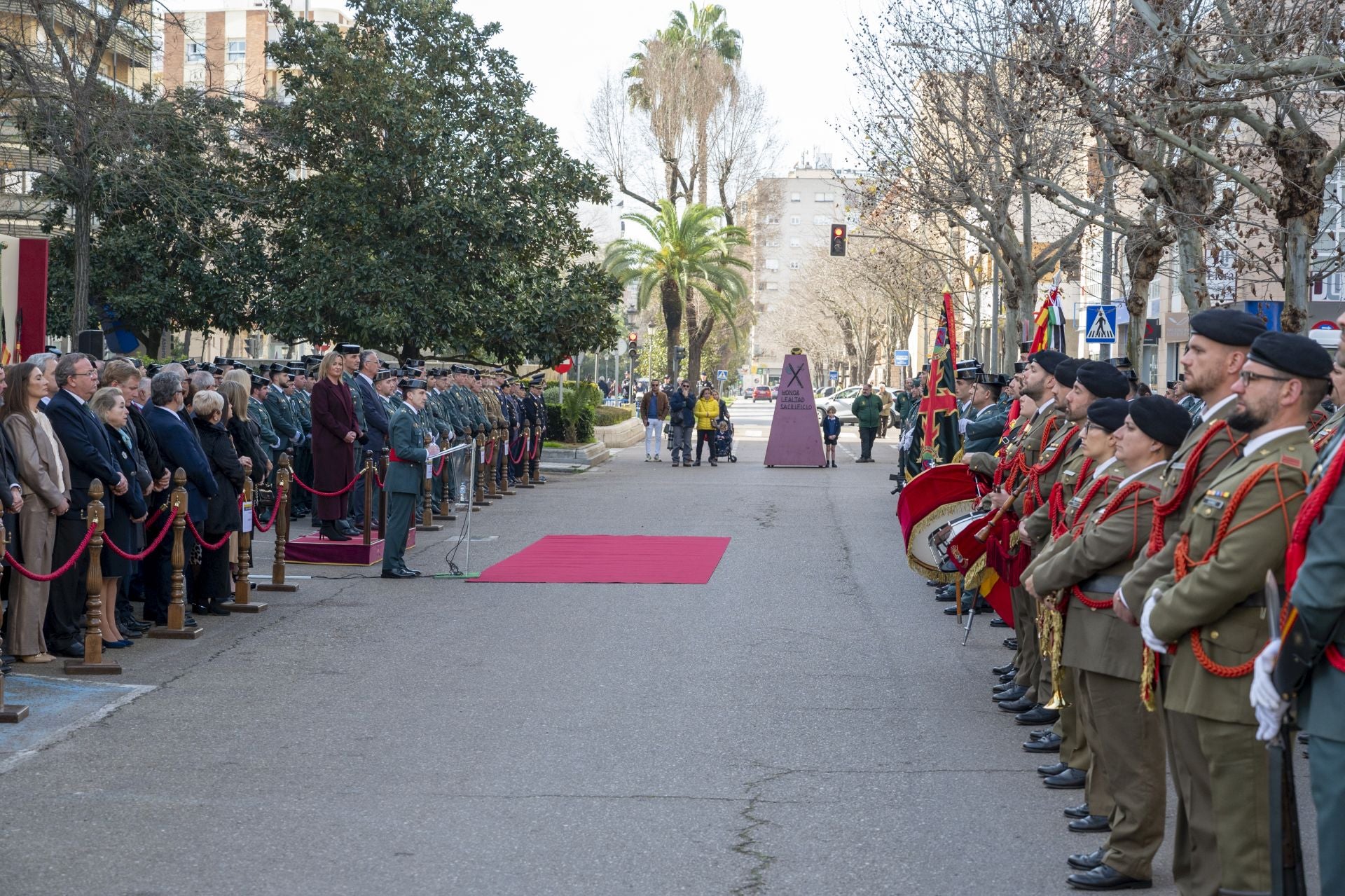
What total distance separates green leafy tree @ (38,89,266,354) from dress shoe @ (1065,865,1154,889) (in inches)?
1023

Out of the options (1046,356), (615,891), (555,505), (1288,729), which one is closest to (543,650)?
(1046,356)

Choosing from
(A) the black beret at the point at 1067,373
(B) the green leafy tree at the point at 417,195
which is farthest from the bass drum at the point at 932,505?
(B) the green leafy tree at the point at 417,195

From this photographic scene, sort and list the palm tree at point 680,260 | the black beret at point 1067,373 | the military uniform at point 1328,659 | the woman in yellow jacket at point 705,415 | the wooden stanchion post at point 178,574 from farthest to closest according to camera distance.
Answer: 1. the palm tree at point 680,260
2. the woman in yellow jacket at point 705,415
3. the wooden stanchion post at point 178,574
4. the black beret at point 1067,373
5. the military uniform at point 1328,659

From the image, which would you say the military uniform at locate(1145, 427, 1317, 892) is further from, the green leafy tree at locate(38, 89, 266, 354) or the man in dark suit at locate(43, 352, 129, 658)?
Result: the green leafy tree at locate(38, 89, 266, 354)

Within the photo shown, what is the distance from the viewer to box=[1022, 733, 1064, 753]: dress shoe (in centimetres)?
763

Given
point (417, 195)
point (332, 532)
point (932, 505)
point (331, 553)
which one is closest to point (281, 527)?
point (331, 553)

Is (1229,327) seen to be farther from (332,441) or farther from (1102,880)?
(332,441)

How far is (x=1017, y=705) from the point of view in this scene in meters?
8.62

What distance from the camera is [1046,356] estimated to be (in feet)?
28.2

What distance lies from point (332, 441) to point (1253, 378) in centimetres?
1289

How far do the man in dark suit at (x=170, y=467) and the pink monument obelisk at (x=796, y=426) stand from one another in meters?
23.2

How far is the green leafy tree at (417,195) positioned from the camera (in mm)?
30000

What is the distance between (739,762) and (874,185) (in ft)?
86.7

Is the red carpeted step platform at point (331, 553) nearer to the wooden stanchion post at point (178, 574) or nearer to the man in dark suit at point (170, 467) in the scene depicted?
the man in dark suit at point (170, 467)
